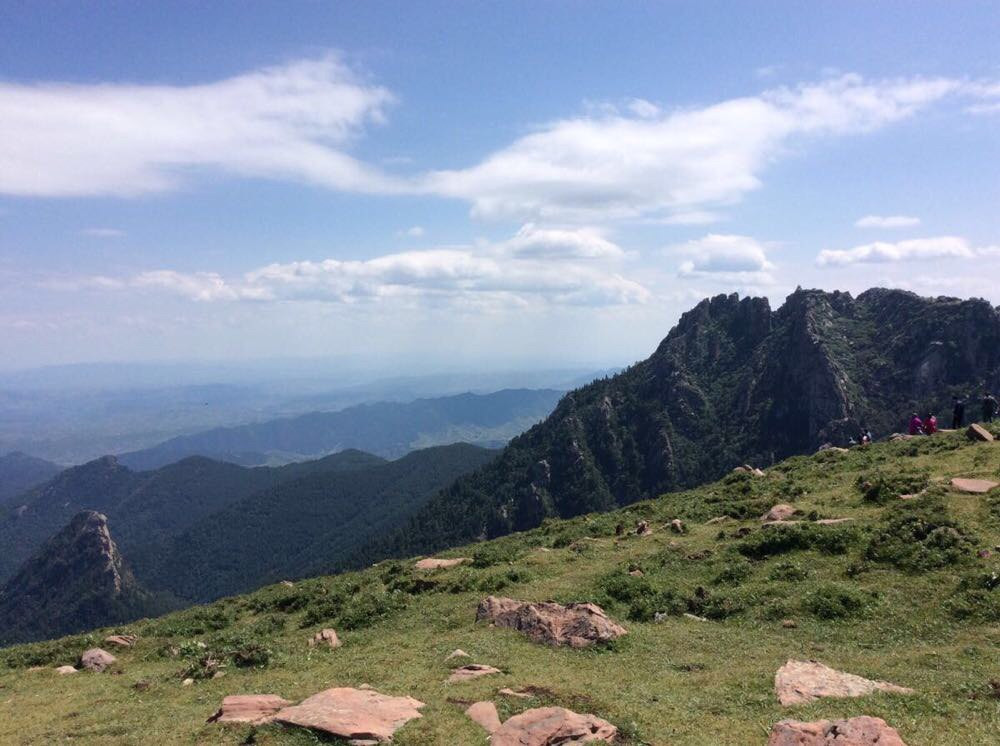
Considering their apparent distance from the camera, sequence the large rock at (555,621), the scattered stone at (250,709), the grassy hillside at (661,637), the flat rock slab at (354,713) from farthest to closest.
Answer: the large rock at (555,621), the scattered stone at (250,709), the grassy hillside at (661,637), the flat rock slab at (354,713)

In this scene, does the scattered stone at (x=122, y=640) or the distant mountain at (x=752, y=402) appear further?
the distant mountain at (x=752, y=402)

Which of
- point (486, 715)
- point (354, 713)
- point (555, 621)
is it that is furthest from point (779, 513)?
point (354, 713)

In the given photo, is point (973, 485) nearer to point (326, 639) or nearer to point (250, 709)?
point (326, 639)

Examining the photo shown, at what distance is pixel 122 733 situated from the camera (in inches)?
586

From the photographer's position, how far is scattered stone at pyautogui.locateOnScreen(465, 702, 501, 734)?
13172 mm

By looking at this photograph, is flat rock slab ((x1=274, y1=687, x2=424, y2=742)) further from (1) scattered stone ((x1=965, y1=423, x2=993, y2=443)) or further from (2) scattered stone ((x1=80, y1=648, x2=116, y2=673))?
(1) scattered stone ((x1=965, y1=423, x2=993, y2=443))

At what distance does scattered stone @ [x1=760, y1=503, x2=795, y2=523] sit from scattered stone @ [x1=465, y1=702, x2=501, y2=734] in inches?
785

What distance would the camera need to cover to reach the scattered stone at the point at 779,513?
28859 millimetres

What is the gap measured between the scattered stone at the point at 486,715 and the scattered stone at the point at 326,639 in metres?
9.49

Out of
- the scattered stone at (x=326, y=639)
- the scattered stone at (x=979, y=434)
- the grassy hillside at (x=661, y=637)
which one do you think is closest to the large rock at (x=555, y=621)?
the grassy hillside at (x=661, y=637)

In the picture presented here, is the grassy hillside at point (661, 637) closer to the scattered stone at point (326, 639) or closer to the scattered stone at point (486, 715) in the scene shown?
the scattered stone at point (486, 715)

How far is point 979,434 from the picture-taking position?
35688 mm

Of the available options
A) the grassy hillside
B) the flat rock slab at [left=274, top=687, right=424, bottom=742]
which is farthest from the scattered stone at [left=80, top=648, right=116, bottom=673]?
the flat rock slab at [left=274, top=687, right=424, bottom=742]

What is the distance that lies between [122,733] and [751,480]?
37.2 m
